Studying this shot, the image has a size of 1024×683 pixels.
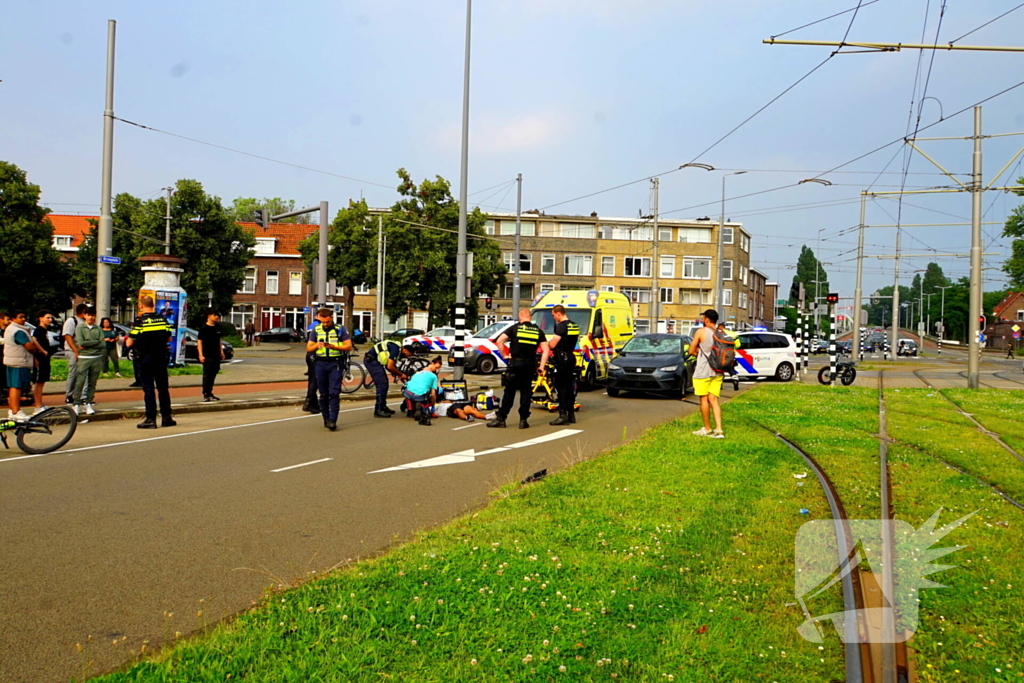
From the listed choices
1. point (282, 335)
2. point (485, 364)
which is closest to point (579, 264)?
point (282, 335)

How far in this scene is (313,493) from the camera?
8.14m

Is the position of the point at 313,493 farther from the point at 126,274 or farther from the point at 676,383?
the point at 126,274

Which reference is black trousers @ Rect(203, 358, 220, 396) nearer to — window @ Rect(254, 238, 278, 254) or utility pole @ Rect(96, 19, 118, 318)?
utility pole @ Rect(96, 19, 118, 318)

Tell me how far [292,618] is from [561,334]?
1047cm

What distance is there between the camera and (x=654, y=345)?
21359mm

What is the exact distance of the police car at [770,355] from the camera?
29.3 metres

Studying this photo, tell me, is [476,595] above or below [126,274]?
below

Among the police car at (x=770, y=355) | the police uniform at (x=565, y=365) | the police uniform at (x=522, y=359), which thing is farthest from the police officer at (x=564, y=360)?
the police car at (x=770, y=355)

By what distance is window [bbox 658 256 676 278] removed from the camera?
247 feet

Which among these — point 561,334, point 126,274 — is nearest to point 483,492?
point 561,334

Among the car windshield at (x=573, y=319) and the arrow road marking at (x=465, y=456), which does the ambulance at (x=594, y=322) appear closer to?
the car windshield at (x=573, y=319)

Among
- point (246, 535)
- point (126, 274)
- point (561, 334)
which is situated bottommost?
point (246, 535)

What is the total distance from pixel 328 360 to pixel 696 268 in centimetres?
6573

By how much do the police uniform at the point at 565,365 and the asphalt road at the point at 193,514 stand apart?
98 cm
